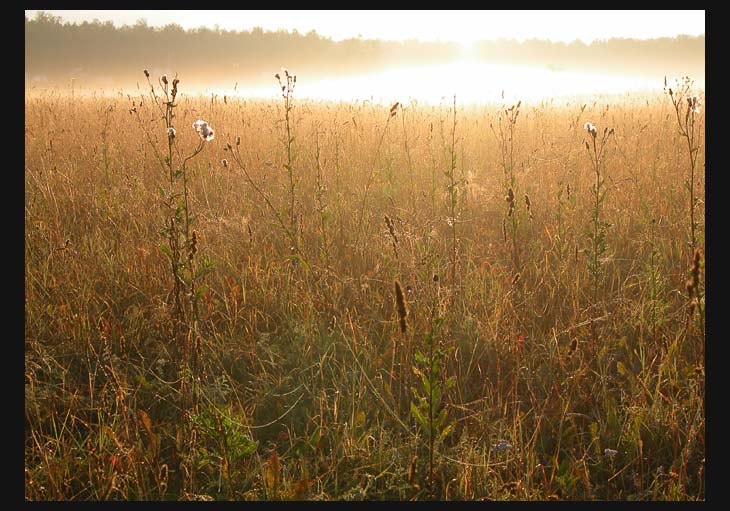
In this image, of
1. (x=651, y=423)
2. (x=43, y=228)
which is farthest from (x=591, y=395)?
(x=43, y=228)

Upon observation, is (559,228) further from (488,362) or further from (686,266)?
(488,362)

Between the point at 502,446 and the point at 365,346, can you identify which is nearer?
the point at 502,446

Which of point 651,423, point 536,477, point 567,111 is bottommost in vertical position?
point 536,477

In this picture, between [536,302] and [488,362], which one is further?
[536,302]

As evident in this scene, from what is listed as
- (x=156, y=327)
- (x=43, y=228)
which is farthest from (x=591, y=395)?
(x=43, y=228)

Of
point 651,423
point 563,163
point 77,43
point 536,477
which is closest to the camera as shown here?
point 536,477

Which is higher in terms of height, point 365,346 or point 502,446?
point 365,346

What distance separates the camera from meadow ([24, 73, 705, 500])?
1.86 m

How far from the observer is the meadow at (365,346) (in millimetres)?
1855

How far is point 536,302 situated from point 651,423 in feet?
3.32

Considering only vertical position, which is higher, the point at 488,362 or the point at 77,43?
the point at 77,43

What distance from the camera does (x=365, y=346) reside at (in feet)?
8.12

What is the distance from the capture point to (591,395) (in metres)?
2.26

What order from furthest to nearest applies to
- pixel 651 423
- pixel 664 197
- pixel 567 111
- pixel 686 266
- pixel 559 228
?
pixel 567 111 → pixel 664 197 → pixel 559 228 → pixel 686 266 → pixel 651 423
